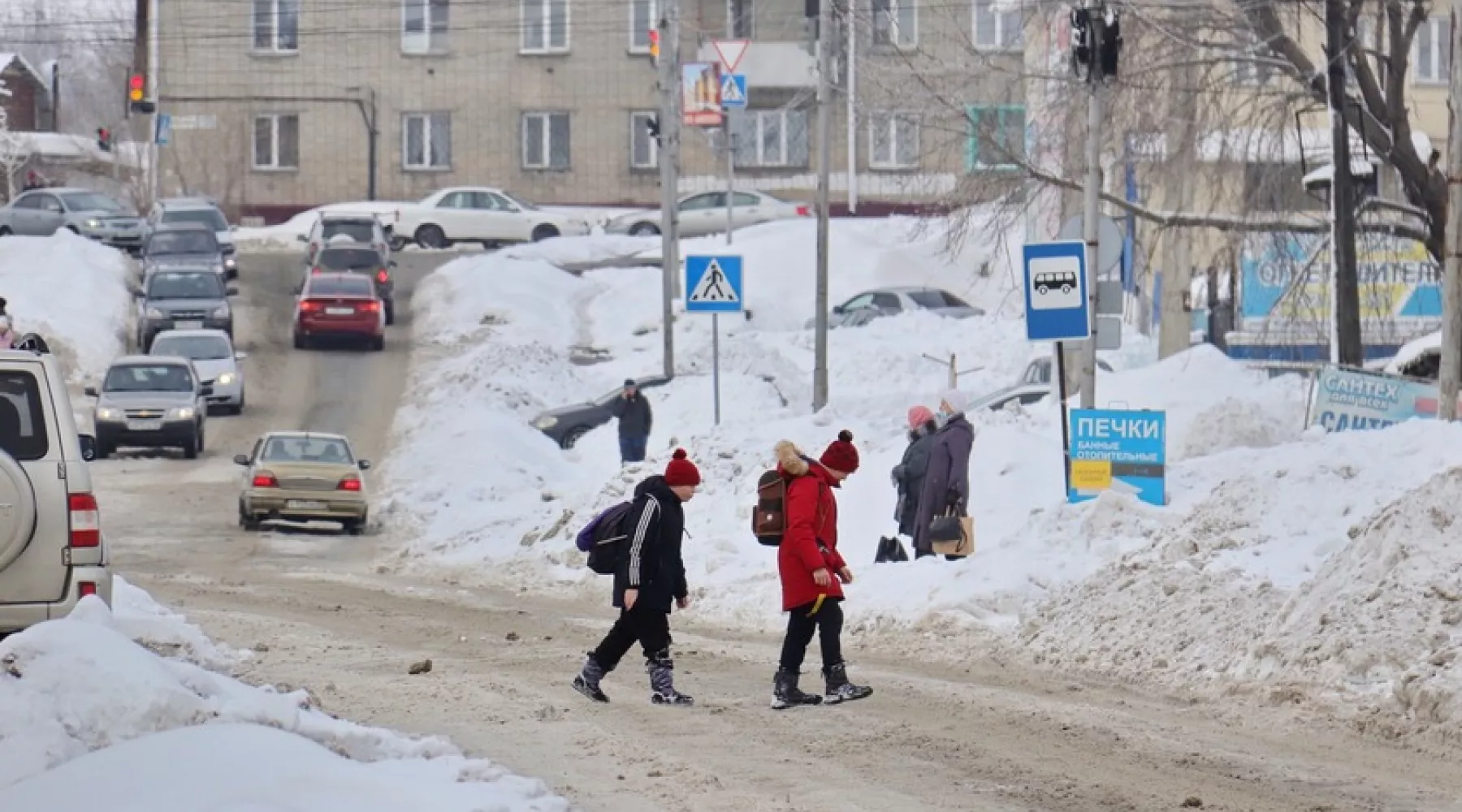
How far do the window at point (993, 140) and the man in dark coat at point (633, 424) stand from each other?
5369mm

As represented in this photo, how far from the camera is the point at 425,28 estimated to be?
7475 centimetres

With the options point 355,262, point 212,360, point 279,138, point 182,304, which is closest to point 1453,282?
point 212,360

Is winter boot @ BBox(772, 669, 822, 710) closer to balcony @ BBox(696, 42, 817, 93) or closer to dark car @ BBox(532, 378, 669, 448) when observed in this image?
dark car @ BBox(532, 378, 669, 448)

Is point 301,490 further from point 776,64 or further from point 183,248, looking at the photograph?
point 776,64

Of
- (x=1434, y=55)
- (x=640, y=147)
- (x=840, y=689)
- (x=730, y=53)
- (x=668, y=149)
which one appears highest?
(x=730, y=53)

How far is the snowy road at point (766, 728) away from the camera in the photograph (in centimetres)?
1039

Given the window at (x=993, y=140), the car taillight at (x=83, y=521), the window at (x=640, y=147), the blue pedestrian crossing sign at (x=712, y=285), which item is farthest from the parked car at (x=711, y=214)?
the car taillight at (x=83, y=521)

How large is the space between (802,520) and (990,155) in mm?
18263

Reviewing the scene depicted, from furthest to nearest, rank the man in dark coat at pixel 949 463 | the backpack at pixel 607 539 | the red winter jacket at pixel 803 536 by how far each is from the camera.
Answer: the man in dark coat at pixel 949 463 < the backpack at pixel 607 539 < the red winter jacket at pixel 803 536

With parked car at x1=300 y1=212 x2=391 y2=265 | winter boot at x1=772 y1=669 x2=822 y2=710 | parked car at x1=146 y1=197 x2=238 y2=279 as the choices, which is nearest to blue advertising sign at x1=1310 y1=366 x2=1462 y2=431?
winter boot at x1=772 y1=669 x2=822 y2=710

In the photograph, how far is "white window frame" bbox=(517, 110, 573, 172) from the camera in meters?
75.2

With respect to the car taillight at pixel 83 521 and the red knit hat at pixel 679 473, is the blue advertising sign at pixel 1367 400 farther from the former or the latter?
the car taillight at pixel 83 521

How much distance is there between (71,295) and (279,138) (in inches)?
1028

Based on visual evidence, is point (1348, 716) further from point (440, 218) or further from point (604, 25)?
point (604, 25)
